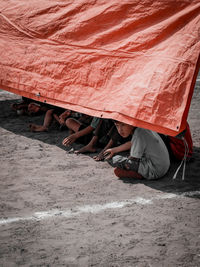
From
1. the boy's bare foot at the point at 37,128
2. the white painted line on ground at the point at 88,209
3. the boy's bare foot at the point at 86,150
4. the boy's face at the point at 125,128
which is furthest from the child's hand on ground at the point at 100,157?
the boy's bare foot at the point at 37,128

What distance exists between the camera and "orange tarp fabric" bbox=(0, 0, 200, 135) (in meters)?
4.33

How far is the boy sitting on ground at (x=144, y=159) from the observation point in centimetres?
465

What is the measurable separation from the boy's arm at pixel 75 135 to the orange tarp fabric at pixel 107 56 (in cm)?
57

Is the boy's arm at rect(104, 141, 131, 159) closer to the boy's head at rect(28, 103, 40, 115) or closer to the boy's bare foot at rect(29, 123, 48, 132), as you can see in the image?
the boy's bare foot at rect(29, 123, 48, 132)

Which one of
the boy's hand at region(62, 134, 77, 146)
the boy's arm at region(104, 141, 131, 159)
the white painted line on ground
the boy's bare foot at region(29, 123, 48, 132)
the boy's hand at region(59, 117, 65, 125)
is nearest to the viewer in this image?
the white painted line on ground

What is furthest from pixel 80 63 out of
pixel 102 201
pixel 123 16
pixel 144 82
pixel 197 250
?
pixel 197 250

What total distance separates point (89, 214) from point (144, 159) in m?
1.21

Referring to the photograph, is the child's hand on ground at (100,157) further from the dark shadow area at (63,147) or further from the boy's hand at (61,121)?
the boy's hand at (61,121)

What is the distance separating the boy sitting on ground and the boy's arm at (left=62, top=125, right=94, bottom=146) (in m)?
1.20

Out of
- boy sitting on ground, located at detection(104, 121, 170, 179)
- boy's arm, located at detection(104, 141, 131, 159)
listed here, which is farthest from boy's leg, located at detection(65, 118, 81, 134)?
boy sitting on ground, located at detection(104, 121, 170, 179)

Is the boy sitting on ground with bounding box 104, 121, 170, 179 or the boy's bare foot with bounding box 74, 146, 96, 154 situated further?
the boy's bare foot with bounding box 74, 146, 96, 154

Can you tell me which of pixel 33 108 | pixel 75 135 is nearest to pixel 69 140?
pixel 75 135

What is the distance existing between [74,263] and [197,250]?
1159 mm

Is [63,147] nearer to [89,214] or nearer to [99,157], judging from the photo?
[99,157]
